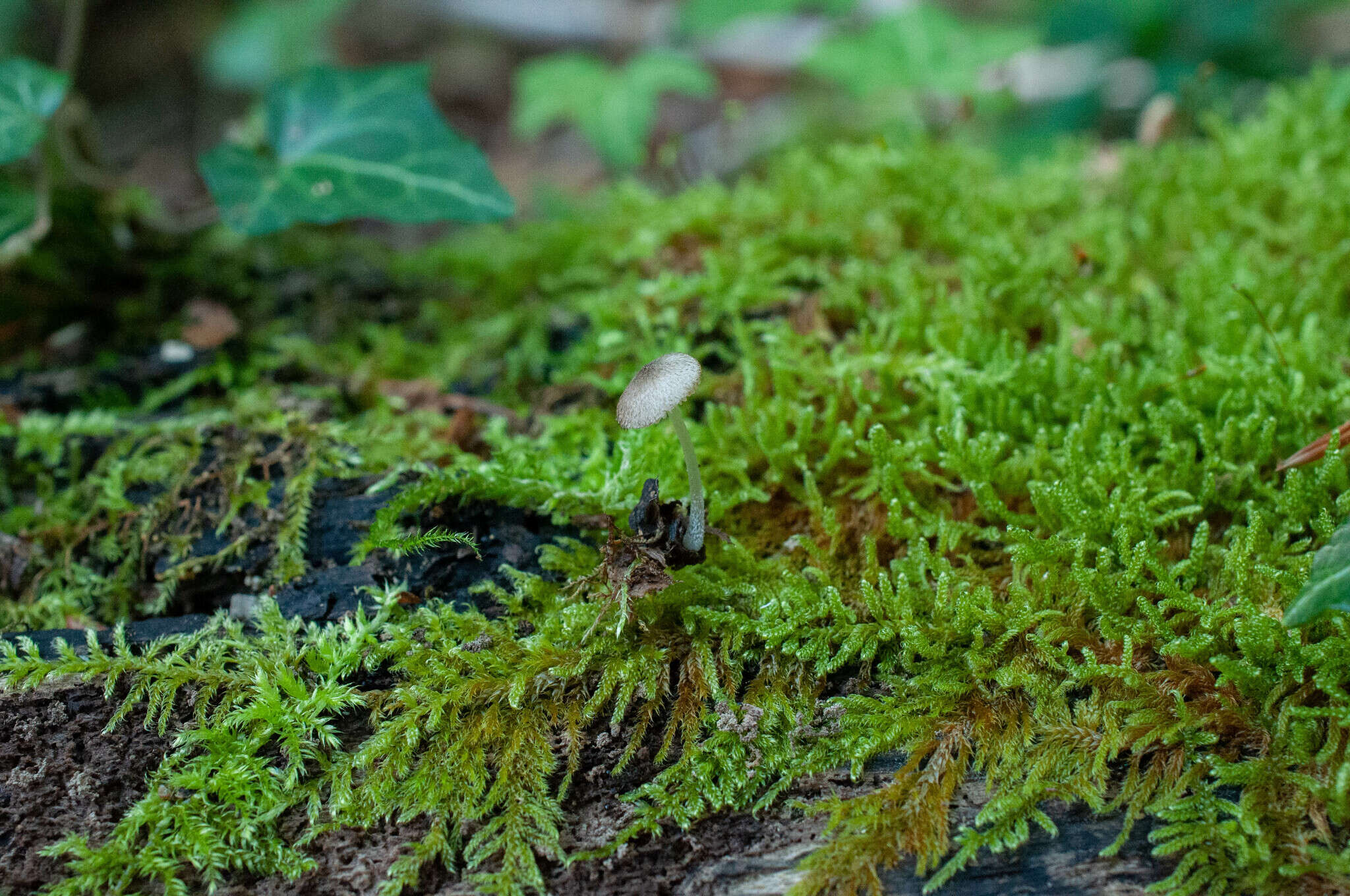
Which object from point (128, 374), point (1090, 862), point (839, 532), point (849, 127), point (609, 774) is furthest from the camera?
point (849, 127)

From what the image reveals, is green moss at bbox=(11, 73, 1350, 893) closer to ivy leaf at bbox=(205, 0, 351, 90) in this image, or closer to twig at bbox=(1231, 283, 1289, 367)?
twig at bbox=(1231, 283, 1289, 367)

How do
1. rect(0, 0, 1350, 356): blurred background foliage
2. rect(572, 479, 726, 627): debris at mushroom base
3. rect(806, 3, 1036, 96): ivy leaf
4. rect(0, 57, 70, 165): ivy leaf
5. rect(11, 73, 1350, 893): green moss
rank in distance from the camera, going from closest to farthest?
rect(11, 73, 1350, 893): green moss < rect(572, 479, 726, 627): debris at mushroom base < rect(0, 57, 70, 165): ivy leaf < rect(0, 0, 1350, 356): blurred background foliage < rect(806, 3, 1036, 96): ivy leaf

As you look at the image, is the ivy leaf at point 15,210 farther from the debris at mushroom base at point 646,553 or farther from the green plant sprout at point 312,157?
the debris at mushroom base at point 646,553

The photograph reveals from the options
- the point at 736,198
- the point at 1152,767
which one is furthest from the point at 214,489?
the point at 1152,767

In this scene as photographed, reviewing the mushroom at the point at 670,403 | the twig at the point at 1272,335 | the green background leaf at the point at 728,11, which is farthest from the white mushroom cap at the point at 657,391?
the green background leaf at the point at 728,11

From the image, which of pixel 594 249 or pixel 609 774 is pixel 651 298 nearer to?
pixel 594 249

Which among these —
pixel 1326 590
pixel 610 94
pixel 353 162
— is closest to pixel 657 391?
pixel 1326 590

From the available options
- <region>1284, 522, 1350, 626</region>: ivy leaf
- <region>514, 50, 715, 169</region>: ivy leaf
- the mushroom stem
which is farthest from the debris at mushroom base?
<region>514, 50, 715, 169</region>: ivy leaf
